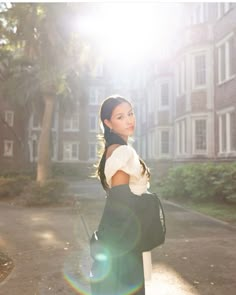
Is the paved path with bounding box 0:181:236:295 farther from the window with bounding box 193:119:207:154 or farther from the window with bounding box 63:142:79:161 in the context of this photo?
the window with bounding box 63:142:79:161

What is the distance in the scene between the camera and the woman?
2.22m

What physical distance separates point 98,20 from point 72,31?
1573mm

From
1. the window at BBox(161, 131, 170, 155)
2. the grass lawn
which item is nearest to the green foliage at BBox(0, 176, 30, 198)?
the grass lawn

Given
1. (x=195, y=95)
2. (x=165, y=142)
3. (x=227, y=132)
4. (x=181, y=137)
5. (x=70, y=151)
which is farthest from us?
(x=70, y=151)

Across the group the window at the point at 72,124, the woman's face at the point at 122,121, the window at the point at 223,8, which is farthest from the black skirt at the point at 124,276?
the window at the point at 72,124

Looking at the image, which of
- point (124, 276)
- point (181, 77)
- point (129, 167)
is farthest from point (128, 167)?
point (181, 77)

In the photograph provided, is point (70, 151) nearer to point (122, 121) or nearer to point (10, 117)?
point (10, 117)

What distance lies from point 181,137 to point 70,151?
24.8 metres

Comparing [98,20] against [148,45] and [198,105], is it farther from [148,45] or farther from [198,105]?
[148,45]

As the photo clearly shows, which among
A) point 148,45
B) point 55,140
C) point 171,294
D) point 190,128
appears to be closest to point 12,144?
point 55,140

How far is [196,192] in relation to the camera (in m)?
13.1

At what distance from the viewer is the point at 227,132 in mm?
17109

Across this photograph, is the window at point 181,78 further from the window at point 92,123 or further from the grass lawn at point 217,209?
the window at point 92,123

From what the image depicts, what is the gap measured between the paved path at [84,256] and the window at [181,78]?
12.0 m
